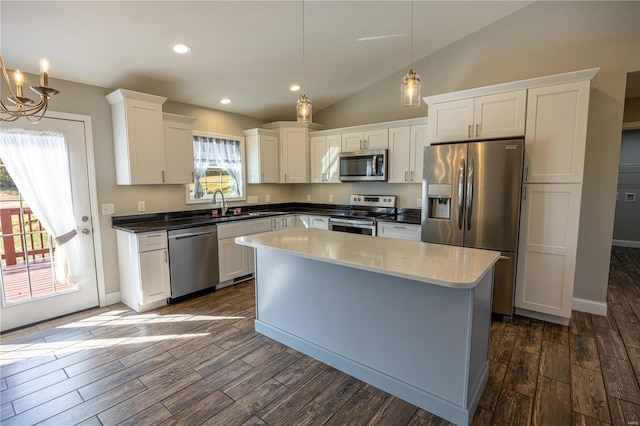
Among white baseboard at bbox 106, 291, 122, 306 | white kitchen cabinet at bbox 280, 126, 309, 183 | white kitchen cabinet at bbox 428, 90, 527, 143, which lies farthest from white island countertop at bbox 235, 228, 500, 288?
white kitchen cabinet at bbox 280, 126, 309, 183

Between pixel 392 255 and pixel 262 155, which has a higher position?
pixel 262 155

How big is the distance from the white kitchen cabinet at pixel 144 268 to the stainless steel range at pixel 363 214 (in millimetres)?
2290

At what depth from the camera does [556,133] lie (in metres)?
2.92

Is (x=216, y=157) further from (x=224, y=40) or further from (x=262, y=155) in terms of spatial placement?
(x=224, y=40)

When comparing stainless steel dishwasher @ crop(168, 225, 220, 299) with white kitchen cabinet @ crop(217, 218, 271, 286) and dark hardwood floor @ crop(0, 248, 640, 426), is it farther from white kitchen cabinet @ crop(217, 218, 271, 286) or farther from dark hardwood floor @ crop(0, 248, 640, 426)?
dark hardwood floor @ crop(0, 248, 640, 426)

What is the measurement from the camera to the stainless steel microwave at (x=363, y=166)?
4379mm

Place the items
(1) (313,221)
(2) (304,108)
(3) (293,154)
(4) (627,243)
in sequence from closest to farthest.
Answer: (2) (304,108)
(1) (313,221)
(3) (293,154)
(4) (627,243)

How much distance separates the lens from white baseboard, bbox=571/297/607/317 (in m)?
3.30

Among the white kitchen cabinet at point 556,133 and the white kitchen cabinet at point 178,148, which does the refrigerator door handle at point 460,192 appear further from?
the white kitchen cabinet at point 178,148

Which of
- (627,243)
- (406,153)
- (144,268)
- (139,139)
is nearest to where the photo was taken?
(144,268)

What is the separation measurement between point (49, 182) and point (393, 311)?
3529 mm

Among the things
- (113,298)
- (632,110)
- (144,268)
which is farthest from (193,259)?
(632,110)

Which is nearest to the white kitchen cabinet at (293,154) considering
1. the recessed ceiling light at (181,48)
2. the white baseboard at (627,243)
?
the recessed ceiling light at (181,48)

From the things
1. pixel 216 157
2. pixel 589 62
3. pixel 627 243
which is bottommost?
pixel 627 243
